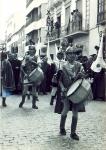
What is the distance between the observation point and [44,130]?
25.8ft

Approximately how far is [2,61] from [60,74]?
14.2 ft

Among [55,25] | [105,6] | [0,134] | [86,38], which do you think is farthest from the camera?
[55,25]

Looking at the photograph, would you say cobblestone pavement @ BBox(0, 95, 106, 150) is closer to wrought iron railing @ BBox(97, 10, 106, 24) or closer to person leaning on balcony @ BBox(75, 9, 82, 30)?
wrought iron railing @ BBox(97, 10, 106, 24)

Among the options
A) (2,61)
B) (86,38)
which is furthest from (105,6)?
(2,61)

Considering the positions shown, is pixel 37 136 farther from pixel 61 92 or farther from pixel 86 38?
pixel 86 38

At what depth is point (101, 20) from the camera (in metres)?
20.5

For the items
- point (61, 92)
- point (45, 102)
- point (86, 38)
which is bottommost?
point (45, 102)

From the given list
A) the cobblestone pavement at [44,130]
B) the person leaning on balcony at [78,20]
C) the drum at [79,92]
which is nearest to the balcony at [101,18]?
the person leaning on balcony at [78,20]

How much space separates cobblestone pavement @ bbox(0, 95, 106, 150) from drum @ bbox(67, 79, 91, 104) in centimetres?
67

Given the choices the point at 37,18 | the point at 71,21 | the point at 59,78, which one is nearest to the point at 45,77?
the point at 59,78

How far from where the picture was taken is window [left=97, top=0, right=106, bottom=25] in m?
20.2

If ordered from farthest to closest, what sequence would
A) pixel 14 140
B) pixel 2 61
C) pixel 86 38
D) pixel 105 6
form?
pixel 86 38 → pixel 105 6 → pixel 2 61 → pixel 14 140

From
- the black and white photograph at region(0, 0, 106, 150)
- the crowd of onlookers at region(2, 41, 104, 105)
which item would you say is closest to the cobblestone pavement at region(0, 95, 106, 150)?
the black and white photograph at region(0, 0, 106, 150)

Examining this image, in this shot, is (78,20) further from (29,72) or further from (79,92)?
(79,92)
